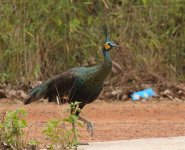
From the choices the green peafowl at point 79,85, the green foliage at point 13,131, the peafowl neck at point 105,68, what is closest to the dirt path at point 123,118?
the green peafowl at point 79,85

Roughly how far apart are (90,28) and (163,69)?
159cm

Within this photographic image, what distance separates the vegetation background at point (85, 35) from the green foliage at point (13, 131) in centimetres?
694

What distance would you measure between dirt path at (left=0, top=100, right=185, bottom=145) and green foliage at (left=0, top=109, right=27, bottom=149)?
1588 mm

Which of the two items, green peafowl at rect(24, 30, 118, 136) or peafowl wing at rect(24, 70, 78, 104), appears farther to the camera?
peafowl wing at rect(24, 70, 78, 104)

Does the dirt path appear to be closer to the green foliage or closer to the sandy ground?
the sandy ground

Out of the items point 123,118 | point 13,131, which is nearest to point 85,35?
point 123,118

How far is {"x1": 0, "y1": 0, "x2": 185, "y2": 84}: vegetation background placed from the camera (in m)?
14.9

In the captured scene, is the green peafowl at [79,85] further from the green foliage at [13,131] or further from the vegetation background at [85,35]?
the vegetation background at [85,35]

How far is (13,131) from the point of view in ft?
25.5

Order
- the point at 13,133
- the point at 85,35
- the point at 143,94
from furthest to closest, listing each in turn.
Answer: the point at 85,35
the point at 143,94
the point at 13,133

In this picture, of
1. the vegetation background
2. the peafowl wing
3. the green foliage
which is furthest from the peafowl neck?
the vegetation background

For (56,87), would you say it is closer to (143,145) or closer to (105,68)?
(105,68)

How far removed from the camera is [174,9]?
51.2 feet

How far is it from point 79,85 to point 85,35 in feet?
15.4
